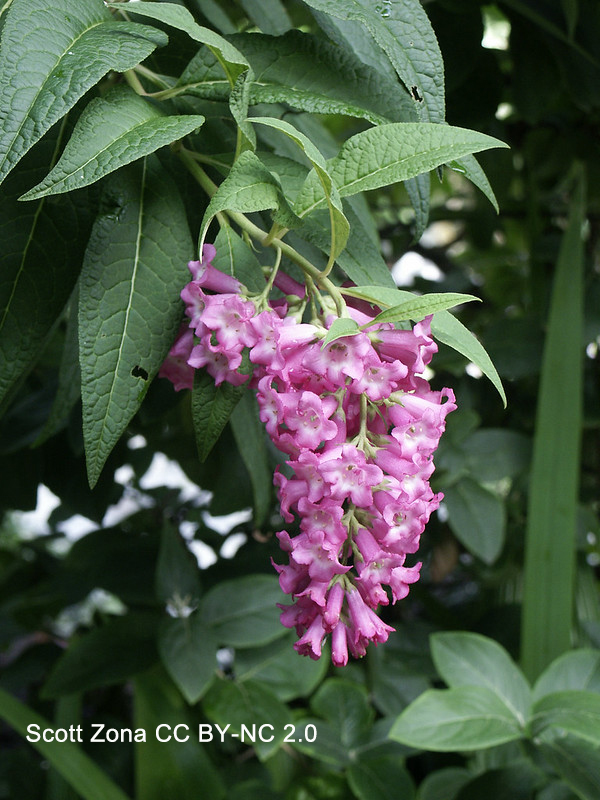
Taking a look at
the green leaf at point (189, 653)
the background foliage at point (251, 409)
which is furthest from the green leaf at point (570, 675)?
the green leaf at point (189, 653)

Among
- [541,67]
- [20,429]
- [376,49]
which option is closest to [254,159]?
[376,49]

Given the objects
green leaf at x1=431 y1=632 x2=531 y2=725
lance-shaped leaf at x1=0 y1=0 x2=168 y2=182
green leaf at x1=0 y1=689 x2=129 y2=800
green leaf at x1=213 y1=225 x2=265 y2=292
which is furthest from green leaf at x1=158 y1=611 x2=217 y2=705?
lance-shaped leaf at x1=0 y1=0 x2=168 y2=182

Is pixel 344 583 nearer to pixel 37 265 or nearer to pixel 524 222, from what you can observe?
pixel 37 265

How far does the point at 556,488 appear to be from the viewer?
3.04 ft

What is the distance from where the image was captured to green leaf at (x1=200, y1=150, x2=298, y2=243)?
1.24 feet

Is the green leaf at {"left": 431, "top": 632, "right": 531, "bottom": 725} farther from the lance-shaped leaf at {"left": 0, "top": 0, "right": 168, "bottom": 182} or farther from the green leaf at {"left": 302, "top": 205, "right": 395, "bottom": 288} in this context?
the lance-shaped leaf at {"left": 0, "top": 0, "right": 168, "bottom": 182}

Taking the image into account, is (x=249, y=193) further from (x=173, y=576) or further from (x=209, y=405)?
(x=173, y=576)

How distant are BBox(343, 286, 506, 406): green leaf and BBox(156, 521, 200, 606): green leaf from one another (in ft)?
1.80

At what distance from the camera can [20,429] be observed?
2.77 feet

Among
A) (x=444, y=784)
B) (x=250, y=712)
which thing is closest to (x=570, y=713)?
(x=444, y=784)

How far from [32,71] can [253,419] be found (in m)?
0.31

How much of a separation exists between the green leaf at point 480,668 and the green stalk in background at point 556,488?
11cm

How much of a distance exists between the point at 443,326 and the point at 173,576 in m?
0.58

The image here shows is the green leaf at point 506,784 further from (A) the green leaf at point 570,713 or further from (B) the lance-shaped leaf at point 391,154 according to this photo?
(B) the lance-shaped leaf at point 391,154
